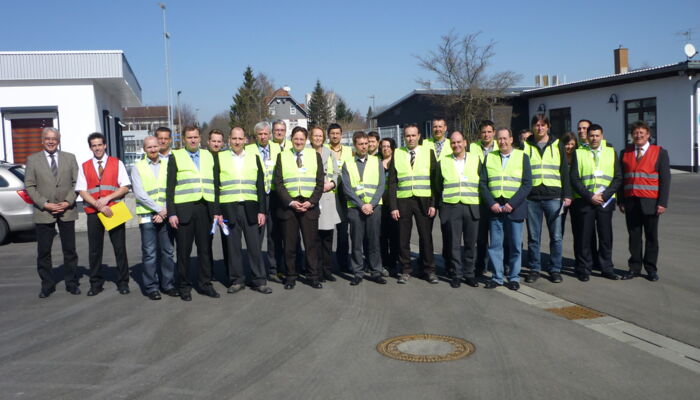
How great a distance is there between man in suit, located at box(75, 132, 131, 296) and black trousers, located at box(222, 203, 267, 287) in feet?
4.50

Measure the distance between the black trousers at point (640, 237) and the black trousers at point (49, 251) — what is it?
23.7 ft

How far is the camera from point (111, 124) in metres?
27.0

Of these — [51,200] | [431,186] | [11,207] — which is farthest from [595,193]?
[11,207]

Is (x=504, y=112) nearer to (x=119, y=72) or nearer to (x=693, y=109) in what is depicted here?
(x=693, y=109)

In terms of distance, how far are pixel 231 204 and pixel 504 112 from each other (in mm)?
28686

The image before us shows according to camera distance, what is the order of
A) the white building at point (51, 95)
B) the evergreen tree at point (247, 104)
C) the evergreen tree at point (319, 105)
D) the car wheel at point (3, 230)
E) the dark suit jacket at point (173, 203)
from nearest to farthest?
1. the dark suit jacket at point (173, 203)
2. the car wheel at point (3, 230)
3. the white building at point (51, 95)
4. the evergreen tree at point (247, 104)
5. the evergreen tree at point (319, 105)

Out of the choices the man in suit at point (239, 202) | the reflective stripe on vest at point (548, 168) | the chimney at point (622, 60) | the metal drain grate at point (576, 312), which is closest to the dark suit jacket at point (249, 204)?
the man in suit at point (239, 202)

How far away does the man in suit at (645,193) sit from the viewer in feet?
26.2

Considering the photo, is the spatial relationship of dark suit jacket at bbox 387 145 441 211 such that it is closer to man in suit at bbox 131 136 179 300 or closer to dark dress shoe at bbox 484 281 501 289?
dark dress shoe at bbox 484 281 501 289

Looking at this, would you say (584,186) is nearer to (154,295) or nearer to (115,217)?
(154,295)

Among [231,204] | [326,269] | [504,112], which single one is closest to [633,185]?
[326,269]

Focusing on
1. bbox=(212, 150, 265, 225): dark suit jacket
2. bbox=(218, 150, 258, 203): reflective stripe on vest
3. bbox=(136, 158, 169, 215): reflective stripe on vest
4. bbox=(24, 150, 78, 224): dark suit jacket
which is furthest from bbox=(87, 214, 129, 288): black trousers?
bbox=(218, 150, 258, 203): reflective stripe on vest

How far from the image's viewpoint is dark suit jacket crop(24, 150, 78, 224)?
25.7ft

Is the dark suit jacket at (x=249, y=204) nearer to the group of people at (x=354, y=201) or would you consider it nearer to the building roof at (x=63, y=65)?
the group of people at (x=354, y=201)
